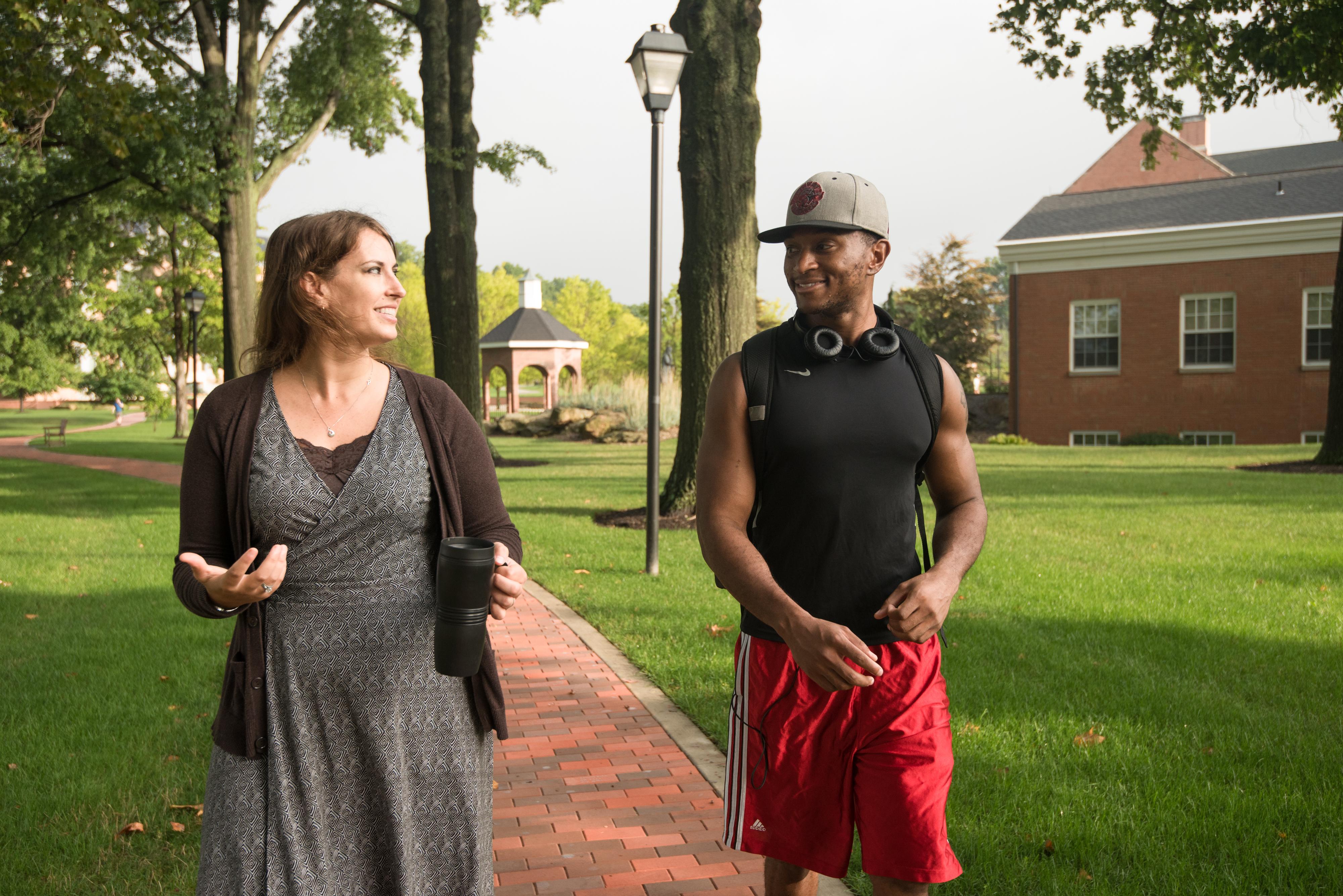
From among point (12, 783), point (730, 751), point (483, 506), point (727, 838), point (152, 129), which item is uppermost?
point (152, 129)

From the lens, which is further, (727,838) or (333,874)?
(727,838)

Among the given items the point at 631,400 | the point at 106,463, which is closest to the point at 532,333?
the point at 631,400

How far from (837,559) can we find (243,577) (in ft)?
4.34

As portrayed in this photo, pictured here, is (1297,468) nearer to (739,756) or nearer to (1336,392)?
(1336,392)

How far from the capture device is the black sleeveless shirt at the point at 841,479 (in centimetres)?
255

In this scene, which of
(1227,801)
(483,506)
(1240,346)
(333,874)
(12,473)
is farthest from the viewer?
(1240,346)

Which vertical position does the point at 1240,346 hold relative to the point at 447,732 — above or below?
above

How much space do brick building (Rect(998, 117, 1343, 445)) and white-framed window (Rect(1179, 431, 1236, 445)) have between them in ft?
0.12

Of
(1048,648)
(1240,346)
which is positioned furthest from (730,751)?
(1240,346)

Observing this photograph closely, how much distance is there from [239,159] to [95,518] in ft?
27.8

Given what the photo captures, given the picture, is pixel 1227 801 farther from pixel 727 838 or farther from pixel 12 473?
pixel 12 473

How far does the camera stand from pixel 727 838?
8.90 feet

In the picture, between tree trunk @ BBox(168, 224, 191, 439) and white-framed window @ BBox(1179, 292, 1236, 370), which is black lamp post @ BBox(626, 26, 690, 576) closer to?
white-framed window @ BBox(1179, 292, 1236, 370)

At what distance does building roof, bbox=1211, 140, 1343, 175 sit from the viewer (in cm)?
3653
